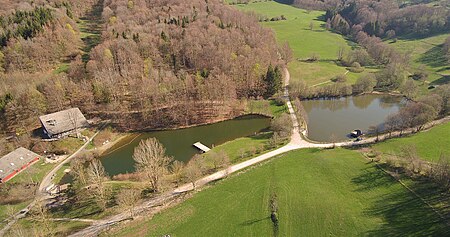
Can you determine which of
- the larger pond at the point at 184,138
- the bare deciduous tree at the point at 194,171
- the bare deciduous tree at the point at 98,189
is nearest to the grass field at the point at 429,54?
the larger pond at the point at 184,138

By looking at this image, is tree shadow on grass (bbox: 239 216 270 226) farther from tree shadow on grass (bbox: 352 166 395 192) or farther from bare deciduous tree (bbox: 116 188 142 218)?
bare deciduous tree (bbox: 116 188 142 218)

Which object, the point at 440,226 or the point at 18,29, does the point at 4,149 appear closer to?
the point at 18,29

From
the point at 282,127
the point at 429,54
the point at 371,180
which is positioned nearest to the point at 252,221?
the point at 371,180

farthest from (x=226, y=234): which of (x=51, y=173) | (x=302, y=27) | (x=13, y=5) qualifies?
(x=302, y=27)

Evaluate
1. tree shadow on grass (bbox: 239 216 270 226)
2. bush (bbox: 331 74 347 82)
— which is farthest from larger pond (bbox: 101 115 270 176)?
bush (bbox: 331 74 347 82)

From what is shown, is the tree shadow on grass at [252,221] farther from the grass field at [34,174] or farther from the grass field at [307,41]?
the grass field at [307,41]
